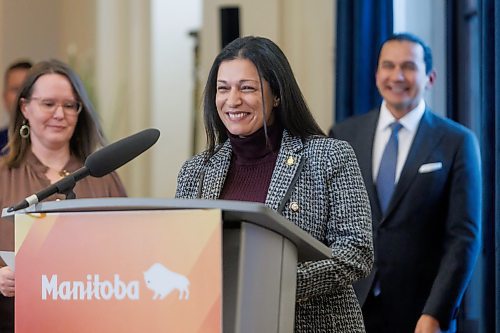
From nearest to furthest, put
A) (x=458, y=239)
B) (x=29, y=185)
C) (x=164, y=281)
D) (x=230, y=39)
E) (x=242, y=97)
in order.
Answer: (x=164, y=281), (x=242, y=97), (x=29, y=185), (x=458, y=239), (x=230, y=39)

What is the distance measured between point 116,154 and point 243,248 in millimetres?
565

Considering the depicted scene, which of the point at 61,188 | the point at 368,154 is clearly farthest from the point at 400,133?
the point at 61,188

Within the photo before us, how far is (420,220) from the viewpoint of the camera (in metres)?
3.73

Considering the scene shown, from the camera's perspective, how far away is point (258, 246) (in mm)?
1991

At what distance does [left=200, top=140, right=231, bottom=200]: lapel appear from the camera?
105 inches

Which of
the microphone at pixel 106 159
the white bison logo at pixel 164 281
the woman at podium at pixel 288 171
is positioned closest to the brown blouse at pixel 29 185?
the woman at podium at pixel 288 171

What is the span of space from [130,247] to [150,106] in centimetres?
521

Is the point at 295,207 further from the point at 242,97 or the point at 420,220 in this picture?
the point at 420,220

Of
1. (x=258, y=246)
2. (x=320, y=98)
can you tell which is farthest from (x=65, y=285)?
(x=320, y=98)

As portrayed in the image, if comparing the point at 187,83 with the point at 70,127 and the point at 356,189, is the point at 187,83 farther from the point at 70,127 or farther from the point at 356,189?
the point at 356,189

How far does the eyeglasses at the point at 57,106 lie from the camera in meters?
3.58

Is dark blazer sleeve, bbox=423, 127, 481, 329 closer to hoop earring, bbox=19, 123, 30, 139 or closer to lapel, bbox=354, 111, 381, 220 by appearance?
lapel, bbox=354, 111, 381, 220

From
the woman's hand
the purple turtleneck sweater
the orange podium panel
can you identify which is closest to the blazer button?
the purple turtleneck sweater

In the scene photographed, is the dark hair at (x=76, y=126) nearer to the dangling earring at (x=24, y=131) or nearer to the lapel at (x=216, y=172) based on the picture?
the dangling earring at (x=24, y=131)
